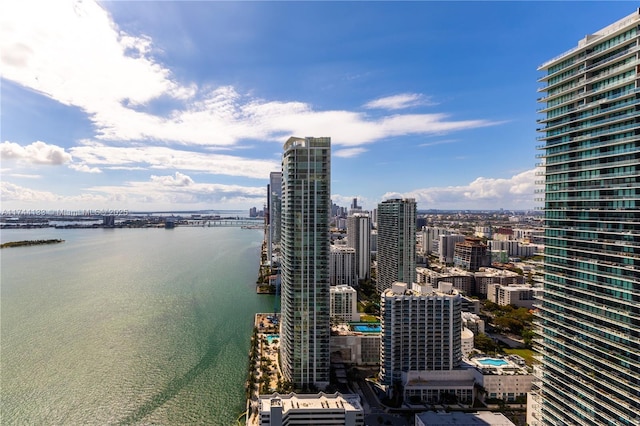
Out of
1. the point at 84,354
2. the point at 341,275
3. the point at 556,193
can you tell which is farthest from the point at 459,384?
the point at 341,275

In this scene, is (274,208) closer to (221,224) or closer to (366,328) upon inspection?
(366,328)

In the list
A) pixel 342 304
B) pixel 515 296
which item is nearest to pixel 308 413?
pixel 342 304

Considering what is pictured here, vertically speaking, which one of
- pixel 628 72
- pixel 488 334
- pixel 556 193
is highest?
pixel 628 72

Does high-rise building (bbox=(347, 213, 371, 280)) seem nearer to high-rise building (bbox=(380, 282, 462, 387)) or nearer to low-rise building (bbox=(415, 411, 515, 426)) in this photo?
high-rise building (bbox=(380, 282, 462, 387))

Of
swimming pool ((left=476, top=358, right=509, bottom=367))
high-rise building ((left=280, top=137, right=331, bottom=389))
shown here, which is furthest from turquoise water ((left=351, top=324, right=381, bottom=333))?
swimming pool ((left=476, top=358, right=509, bottom=367))

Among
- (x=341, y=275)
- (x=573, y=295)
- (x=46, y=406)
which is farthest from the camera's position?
(x=341, y=275)

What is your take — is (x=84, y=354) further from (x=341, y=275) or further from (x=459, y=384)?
(x=341, y=275)
